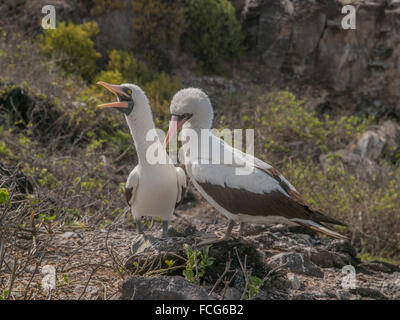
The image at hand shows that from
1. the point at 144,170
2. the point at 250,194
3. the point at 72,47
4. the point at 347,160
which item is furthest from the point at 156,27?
the point at 250,194

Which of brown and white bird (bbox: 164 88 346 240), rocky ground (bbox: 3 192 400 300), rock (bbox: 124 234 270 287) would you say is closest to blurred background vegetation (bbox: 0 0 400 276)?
rocky ground (bbox: 3 192 400 300)

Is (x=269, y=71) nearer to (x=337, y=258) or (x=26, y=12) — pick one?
(x=26, y=12)

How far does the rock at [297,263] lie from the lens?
3.22m

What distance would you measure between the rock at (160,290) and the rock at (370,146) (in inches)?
244

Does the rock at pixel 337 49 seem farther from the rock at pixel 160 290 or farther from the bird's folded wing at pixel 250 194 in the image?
the rock at pixel 160 290

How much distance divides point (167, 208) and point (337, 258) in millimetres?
1335

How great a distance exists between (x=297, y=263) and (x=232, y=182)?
72 centimetres

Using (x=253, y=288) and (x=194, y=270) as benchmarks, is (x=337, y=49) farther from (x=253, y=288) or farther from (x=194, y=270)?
(x=253, y=288)

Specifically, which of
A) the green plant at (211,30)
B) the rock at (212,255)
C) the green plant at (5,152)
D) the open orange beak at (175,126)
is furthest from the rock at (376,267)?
the green plant at (211,30)

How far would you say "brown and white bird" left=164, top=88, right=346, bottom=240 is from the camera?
307 centimetres

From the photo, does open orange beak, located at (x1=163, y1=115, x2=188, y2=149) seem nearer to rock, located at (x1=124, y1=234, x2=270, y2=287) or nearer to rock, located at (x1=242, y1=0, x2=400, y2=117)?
rock, located at (x1=124, y1=234, x2=270, y2=287)

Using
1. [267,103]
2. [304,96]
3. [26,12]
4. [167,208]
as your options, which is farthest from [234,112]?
[167,208]

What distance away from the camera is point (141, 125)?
137 inches

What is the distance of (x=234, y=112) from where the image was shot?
28.5 feet
